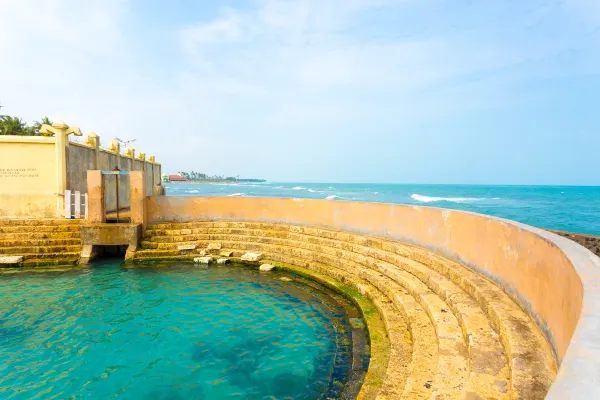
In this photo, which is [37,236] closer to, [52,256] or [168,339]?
[52,256]

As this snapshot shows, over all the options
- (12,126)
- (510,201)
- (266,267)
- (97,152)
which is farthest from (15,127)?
(510,201)

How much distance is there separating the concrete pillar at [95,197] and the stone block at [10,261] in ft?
6.30

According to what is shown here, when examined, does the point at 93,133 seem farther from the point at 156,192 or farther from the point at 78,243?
the point at 156,192

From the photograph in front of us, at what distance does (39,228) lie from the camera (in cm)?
1002

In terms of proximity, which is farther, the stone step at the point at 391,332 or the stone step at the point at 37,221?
the stone step at the point at 37,221

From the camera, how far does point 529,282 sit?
387 cm

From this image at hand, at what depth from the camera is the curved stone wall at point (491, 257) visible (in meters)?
1.62

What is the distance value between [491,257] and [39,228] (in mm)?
12037

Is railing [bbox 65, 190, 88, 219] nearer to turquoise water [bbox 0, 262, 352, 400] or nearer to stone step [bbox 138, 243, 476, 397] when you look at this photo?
turquoise water [bbox 0, 262, 352, 400]

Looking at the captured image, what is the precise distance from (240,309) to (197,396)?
256 centimetres

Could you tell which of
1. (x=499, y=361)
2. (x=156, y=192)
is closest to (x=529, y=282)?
(x=499, y=361)

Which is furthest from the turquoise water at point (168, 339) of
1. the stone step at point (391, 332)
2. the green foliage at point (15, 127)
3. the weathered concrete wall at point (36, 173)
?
the green foliage at point (15, 127)

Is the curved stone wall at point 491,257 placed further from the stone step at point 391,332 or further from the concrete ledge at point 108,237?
the concrete ledge at point 108,237

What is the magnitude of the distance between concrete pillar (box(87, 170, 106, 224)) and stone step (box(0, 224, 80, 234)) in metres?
0.74
